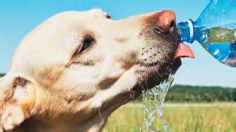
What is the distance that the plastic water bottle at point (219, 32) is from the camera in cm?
604

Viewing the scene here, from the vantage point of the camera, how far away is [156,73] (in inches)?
218

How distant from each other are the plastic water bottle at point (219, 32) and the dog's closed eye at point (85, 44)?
0.96m

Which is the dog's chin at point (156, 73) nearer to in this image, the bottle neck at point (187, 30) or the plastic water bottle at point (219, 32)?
the bottle neck at point (187, 30)

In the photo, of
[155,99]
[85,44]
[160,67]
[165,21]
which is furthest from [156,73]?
[85,44]

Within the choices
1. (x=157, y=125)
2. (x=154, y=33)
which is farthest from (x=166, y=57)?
(x=157, y=125)

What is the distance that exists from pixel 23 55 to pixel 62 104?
1.86 feet

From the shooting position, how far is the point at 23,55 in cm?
580

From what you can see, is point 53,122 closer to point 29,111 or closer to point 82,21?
point 29,111

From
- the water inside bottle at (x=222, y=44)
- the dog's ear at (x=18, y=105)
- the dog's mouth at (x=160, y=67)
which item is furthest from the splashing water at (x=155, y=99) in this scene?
the dog's ear at (x=18, y=105)

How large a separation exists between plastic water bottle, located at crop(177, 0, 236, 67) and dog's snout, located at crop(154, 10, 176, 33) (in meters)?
0.65

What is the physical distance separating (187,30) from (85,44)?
3.05ft

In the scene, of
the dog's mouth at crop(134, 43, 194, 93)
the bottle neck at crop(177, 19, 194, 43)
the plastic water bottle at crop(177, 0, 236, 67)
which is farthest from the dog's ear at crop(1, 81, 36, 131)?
the plastic water bottle at crop(177, 0, 236, 67)

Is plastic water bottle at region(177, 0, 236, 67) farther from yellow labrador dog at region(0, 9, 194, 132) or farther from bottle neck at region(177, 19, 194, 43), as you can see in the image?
yellow labrador dog at region(0, 9, 194, 132)

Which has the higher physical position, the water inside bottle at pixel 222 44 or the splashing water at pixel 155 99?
the water inside bottle at pixel 222 44
